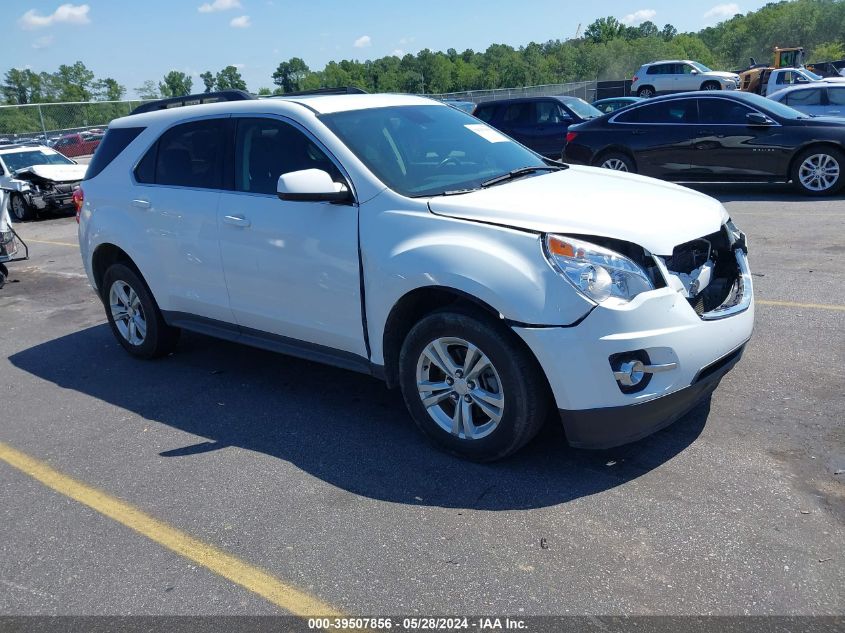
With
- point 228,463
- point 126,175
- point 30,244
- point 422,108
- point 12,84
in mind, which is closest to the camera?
point 228,463

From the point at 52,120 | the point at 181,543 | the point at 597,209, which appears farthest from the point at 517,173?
the point at 52,120

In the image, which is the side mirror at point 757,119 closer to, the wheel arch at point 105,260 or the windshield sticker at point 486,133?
the windshield sticker at point 486,133

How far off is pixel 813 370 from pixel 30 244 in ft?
41.6

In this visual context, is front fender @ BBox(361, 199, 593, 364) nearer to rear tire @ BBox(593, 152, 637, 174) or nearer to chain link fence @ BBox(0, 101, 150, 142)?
rear tire @ BBox(593, 152, 637, 174)

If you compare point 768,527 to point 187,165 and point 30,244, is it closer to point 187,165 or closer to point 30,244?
point 187,165

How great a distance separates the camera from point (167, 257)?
215 inches

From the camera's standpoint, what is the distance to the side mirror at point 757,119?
36.6ft

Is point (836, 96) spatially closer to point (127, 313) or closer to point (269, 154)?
point (269, 154)

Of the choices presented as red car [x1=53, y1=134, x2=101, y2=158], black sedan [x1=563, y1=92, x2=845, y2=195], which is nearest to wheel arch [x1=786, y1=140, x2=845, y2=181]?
black sedan [x1=563, y1=92, x2=845, y2=195]

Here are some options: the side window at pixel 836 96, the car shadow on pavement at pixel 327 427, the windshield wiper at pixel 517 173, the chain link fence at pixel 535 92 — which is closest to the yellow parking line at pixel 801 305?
the car shadow on pavement at pixel 327 427

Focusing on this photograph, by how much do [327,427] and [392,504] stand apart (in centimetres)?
106

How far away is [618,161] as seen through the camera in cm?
1239

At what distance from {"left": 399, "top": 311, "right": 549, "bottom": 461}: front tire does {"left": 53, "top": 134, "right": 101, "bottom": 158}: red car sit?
96.2ft

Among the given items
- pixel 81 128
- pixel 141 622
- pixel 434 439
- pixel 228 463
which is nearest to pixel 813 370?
pixel 434 439
